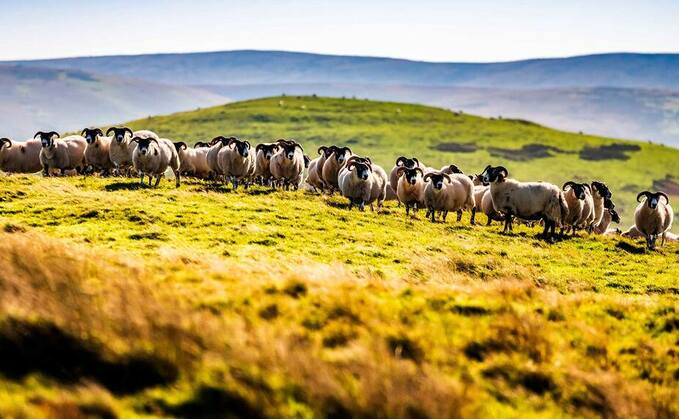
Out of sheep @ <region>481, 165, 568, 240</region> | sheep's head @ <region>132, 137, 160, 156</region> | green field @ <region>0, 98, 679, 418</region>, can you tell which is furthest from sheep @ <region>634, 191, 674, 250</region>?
→ sheep's head @ <region>132, 137, 160, 156</region>

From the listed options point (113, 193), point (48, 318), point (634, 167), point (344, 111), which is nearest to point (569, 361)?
point (48, 318)

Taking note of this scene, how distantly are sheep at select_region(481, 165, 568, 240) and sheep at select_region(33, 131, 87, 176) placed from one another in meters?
19.6

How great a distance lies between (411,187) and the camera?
29.8 metres

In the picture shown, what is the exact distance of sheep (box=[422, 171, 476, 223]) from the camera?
27.9 meters

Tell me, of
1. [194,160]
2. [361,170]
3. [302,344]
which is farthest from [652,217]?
Result: [302,344]

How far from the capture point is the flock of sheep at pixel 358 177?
86.0 feet

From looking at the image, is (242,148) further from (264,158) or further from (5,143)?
(5,143)

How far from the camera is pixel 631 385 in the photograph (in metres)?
6.80

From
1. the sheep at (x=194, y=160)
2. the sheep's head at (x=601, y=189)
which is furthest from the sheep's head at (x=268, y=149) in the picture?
the sheep's head at (x=601, y=189)

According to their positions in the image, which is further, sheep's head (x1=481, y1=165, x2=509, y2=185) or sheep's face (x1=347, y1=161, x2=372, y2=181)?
sheep's face (x1=347, y1=161, x2=372, y2=181)

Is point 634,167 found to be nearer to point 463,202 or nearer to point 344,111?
point 344,111

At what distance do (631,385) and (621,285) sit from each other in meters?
12.3

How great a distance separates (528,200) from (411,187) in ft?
19.7

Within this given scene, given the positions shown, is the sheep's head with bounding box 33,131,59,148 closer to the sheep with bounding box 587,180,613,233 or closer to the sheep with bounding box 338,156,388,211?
the sheep with bounding box 338,156,388,211
